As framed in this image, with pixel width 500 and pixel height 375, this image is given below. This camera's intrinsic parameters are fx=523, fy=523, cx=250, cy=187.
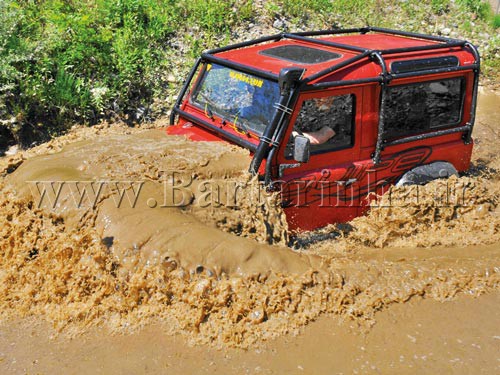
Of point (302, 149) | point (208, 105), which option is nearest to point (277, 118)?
point (302, 149)

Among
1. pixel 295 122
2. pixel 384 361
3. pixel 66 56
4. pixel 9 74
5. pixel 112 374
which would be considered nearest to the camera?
pixel 112 374

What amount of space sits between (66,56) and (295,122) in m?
4.59

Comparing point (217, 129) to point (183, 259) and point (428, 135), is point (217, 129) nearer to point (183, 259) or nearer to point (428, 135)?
point (183, 259)

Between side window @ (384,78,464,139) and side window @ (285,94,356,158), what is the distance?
391 mm

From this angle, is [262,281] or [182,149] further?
[182,149]

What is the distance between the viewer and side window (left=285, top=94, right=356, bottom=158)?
14.3 feet

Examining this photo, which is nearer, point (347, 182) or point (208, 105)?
point (347, 182)

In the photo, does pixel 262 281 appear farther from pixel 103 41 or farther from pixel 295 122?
pixel 103 41

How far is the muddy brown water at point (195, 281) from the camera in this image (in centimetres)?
330

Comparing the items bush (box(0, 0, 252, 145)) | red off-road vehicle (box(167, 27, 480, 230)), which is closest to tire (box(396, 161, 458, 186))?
red off-road vehicle (box(167, 27, 480, 230))

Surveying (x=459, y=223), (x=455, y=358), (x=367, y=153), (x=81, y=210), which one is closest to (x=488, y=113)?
(x=459, y=223)

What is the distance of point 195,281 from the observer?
3465 mm

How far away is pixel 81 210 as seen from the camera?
12.6ft

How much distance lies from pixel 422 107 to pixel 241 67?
5.74 ft
